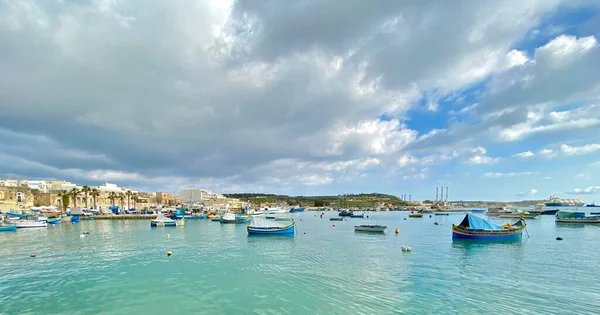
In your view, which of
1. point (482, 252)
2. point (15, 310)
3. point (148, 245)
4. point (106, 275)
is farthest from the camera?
point (148, 245)

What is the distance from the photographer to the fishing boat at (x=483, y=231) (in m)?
43.1

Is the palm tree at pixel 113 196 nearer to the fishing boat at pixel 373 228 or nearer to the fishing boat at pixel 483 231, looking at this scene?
the fishing boat at pixel 373 228

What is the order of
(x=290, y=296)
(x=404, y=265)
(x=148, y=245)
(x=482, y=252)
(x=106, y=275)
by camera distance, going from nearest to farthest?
1. (x=290, y=296)
2. (x=106, y=275)
3. (x=404, y=265)
4. (x=482, y=252)
5. (x=148, y=245)

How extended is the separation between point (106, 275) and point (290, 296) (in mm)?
15836

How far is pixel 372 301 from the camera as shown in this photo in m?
17.8

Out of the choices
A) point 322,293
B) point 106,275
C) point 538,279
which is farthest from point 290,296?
point 538,279

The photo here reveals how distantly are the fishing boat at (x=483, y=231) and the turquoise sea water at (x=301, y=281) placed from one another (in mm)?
5133

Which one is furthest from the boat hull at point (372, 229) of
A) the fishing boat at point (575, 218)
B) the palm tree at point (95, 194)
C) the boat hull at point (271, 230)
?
the palm tree at point (95, 194)

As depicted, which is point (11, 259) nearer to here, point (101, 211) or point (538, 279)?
point (538, 279)

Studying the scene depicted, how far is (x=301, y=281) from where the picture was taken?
899 inches

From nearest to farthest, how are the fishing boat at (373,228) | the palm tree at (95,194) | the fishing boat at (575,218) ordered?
the fishing boat at (373,228) → the fishing boat at (575,218) → the palm tree at (95,194)

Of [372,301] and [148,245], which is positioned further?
[148,245]

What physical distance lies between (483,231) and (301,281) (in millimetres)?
32073

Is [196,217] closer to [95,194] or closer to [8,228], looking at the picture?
A: [95,194]
